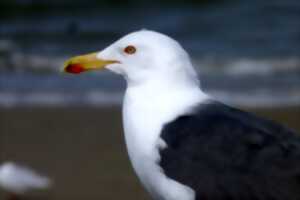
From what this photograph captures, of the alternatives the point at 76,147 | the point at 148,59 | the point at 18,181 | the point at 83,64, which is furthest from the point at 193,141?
the point at 76,147

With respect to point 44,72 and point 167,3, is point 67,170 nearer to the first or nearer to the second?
point 44,72

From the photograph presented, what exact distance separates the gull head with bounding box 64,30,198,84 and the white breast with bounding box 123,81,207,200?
87mm

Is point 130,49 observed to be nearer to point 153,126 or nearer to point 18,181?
point 153,126

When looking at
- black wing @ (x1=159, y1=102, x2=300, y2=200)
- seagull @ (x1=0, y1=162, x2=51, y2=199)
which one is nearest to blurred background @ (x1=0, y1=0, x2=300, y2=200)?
seagull @ (x1=0, y1=162, x2=51, y2=199)

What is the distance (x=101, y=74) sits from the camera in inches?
520

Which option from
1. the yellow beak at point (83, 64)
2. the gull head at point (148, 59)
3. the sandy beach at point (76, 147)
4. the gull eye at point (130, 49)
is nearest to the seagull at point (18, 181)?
the sandy beach at point (76, 147)

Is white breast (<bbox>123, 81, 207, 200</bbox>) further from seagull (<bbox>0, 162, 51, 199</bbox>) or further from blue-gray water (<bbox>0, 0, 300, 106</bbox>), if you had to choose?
blue-gray water (<bbox>0, 0, 300, 106</bbox>)

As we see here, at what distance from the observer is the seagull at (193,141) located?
5590 millimetres

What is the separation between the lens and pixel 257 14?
705 inches

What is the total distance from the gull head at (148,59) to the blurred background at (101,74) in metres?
2.69

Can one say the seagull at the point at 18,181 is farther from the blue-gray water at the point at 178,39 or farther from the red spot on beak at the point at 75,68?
the blue-gray water at the point at 178,39

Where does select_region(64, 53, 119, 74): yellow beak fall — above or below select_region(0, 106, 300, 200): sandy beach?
above

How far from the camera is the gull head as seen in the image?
19.5 ft

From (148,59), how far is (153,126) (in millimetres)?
448
